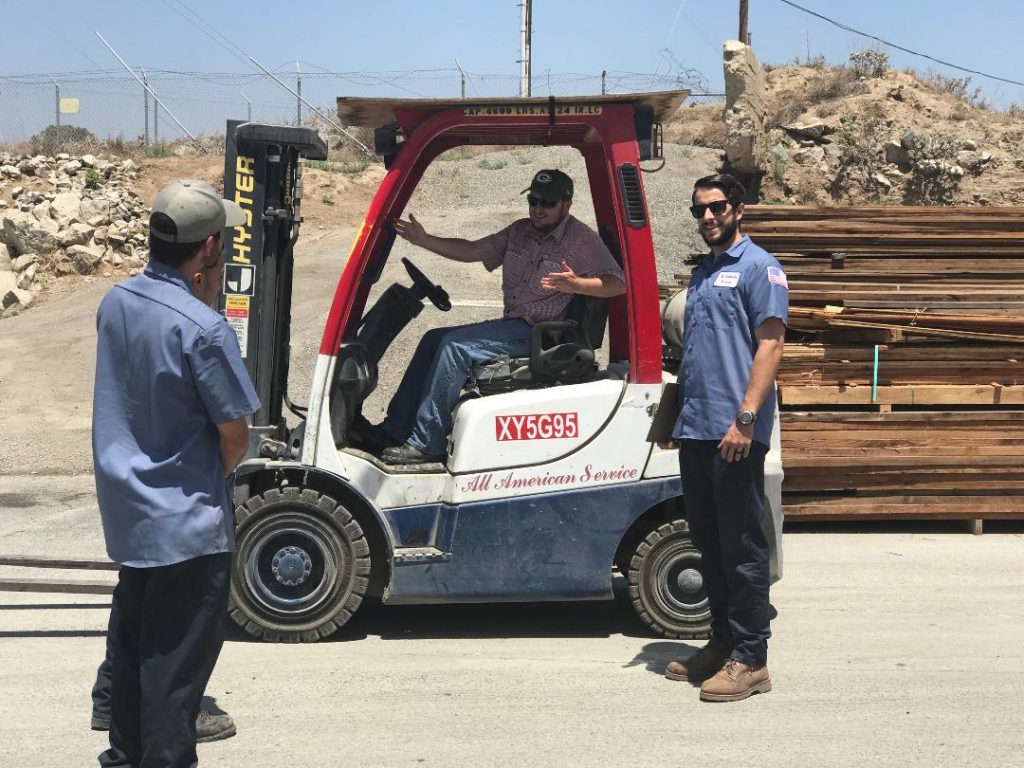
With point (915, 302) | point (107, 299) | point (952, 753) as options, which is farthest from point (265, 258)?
point (915, 302)

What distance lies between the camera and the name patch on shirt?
471cm

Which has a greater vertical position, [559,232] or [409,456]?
[559,232]

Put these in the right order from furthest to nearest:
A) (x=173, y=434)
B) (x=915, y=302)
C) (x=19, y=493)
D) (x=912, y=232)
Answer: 1. (x=19, y=493)
2. (x=912, y=232)
3. (x=915, y=302)
4. (x=173, y=434)

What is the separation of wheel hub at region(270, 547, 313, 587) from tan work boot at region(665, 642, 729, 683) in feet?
5.44

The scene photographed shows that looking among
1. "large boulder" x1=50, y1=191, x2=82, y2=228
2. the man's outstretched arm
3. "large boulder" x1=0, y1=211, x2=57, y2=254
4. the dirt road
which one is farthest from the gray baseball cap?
"large boulder" x1=50, y1=191, x2=82, y2=228

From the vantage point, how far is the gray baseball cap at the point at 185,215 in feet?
10.9

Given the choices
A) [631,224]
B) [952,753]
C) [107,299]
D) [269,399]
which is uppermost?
[631,224]

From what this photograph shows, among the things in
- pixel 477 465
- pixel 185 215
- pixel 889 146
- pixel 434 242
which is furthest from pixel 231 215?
pixel 889 146

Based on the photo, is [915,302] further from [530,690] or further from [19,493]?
[19,493]

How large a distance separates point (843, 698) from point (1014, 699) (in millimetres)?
670

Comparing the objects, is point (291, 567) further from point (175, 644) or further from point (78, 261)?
point (78, 261)

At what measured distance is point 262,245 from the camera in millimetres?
5531

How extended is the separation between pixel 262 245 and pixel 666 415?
2.03m

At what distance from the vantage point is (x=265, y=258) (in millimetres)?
5562
